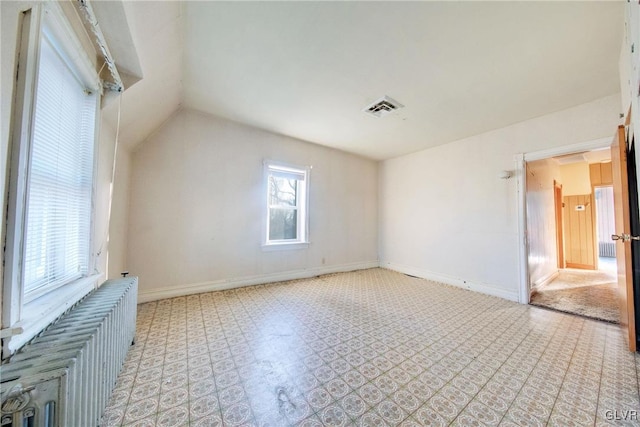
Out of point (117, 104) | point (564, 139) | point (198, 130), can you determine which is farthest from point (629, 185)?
point (198, 130)

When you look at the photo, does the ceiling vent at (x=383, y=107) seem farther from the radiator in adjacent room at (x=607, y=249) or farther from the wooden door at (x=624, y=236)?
the radiator in adjacent room at (x=607, y=249)

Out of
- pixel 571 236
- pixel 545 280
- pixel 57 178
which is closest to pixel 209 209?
pixel 57 178

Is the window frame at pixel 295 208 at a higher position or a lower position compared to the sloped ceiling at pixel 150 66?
lower

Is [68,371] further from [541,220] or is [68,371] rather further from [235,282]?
[541,220]

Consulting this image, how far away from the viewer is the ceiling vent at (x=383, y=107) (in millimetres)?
2867

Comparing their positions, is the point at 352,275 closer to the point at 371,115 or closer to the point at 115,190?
the point at 371,115

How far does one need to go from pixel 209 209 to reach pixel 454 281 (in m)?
4.20

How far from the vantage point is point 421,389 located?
5.08ft

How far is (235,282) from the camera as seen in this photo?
3.63 meters

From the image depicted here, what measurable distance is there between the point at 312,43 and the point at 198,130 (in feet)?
7.31

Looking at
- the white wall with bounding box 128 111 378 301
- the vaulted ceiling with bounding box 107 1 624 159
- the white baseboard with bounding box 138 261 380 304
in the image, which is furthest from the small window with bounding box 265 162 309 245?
the vaulted ceiling with bounding box 107 1 624 159

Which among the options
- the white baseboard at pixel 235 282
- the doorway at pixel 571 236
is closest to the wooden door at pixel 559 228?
the doorway at pixel 571 236

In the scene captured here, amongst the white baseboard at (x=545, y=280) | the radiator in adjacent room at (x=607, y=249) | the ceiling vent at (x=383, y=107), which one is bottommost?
the white baseboard at (x=545, y=280)

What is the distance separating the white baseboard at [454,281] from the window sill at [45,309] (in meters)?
4.67
